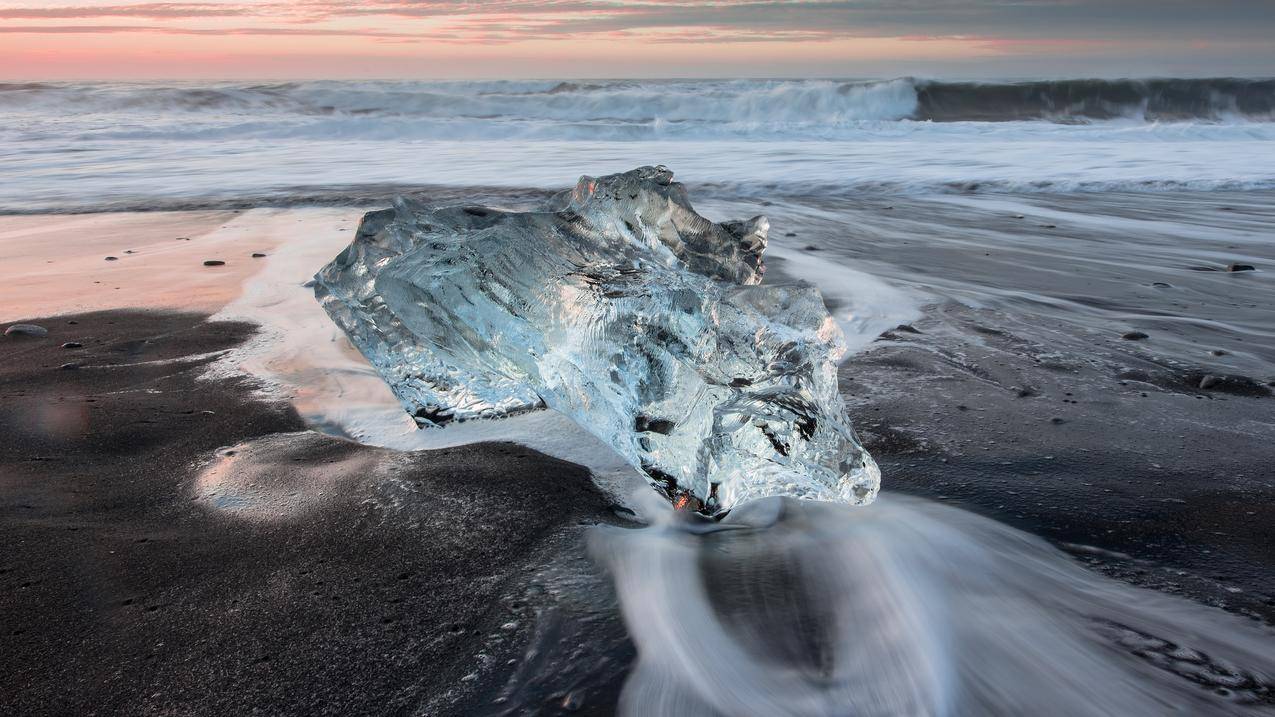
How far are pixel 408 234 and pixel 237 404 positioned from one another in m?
0.70

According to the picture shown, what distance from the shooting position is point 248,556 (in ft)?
5.37

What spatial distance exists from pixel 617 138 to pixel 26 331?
11.8 meters

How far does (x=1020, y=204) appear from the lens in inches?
269

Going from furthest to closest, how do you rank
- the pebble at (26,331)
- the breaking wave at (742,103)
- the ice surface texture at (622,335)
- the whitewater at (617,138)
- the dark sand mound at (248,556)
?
the breaking wave at (742,103) → the whitewater at (617,138) → the pebble at (26,331) → the ice surface texture at (622,335) → the dark sand mound at (248,556)

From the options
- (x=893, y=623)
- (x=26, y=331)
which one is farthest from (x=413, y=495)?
(x=26, y=331)

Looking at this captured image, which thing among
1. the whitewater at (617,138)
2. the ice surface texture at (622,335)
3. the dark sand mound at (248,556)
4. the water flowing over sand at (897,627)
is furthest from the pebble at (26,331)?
the whitewater at (617,138)

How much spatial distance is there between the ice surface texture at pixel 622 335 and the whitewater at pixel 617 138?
5.13 meters

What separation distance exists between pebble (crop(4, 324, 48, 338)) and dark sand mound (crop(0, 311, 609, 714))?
714mm

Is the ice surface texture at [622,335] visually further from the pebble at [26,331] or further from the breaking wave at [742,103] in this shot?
the breaking wave at [742,103]

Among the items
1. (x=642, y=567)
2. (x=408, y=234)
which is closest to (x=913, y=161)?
(x=408, y=234)

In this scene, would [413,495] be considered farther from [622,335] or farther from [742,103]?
[742,103]

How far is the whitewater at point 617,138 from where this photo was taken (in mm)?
8023

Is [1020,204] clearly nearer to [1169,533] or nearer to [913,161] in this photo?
[913,161]

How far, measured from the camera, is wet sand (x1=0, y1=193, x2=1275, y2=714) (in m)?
1.34
